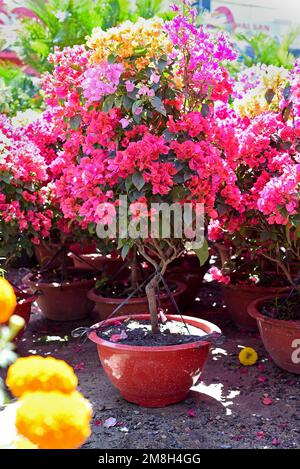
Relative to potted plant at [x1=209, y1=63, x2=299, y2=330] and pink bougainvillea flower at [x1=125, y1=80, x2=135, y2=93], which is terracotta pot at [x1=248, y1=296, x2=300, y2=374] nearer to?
potted plant at [x1=209, y1=63, x2=299, y2=330]

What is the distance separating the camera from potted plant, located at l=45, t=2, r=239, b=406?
295cm

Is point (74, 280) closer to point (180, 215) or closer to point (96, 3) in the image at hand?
point (180, 215)

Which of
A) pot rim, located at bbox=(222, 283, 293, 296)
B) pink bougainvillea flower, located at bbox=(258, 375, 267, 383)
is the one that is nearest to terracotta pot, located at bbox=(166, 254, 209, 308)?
pot rim, located at bbox=(222, 283, 293, 296)

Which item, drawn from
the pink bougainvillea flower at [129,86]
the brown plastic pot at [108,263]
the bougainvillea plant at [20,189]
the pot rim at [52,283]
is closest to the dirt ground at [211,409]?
the pot rim at [52,283]

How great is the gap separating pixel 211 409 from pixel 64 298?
2.00m

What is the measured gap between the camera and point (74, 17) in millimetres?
8242

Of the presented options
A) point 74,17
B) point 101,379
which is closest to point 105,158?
point 101,379

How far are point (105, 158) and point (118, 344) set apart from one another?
940 mm

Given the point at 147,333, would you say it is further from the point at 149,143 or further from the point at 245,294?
the point at 245,294

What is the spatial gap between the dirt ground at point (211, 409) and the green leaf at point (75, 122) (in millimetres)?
1459

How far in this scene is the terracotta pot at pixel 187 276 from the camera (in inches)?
203

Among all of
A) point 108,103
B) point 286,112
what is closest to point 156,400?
point 108,103
